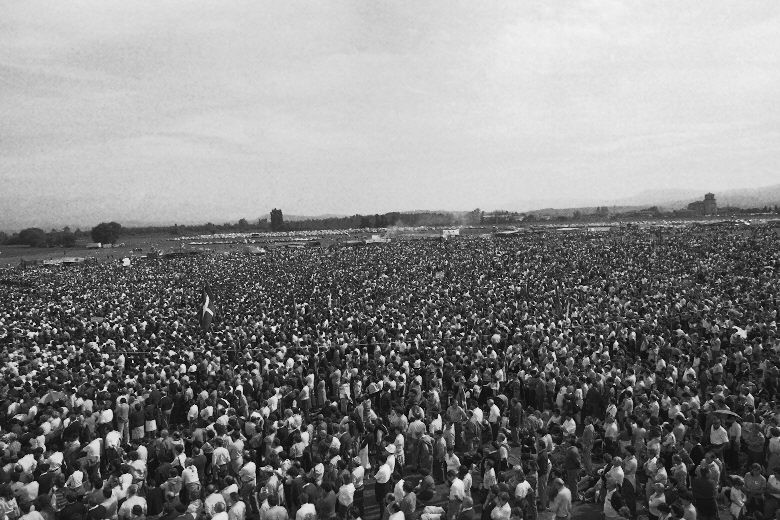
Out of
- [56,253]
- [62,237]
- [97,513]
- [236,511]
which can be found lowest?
[236,511]

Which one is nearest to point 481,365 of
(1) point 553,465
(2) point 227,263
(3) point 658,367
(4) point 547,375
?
(4) point 547,375

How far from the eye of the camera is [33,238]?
84625 millimetres

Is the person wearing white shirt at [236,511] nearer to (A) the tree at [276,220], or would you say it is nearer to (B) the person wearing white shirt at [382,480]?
(B) the person wearing white shirt at [382,480]

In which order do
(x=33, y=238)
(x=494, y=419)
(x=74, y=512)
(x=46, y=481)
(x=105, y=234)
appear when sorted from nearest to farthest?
1. (x=74, y=512)
2. (x=46, y=481)
3. (x=494, y=419)
4. (x=105, y=234)
5. (x=33, y=238)

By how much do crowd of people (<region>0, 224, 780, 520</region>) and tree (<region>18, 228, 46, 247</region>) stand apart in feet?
227

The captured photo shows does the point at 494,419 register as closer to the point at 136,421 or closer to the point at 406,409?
the point at 406,409

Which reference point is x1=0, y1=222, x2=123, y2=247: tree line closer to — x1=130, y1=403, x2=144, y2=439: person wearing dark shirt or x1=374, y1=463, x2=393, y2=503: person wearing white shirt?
x1=130, y1=403, x2=144, y2=439: person wearing dark shirt

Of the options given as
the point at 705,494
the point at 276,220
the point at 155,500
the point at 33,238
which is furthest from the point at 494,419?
the point at 276,220

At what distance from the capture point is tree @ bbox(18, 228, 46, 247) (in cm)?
8325

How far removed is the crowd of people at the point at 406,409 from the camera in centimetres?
712

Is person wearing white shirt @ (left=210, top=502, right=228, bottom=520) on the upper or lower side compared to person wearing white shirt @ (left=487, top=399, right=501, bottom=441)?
upper

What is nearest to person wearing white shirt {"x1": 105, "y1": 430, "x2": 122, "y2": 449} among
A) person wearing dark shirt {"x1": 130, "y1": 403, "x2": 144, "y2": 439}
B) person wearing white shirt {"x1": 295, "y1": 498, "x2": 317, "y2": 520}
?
person wearing dark shirt {"x1": 130, "y1": 403, "x2": 144, "y2": 439}

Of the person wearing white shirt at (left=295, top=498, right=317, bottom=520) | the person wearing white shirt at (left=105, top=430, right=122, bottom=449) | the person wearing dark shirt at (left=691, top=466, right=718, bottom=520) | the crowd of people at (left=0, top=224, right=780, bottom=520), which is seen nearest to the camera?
the person wearing white shirt at (left=295, top=498, right=317, bottom=520)

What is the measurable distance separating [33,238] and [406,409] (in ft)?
304
